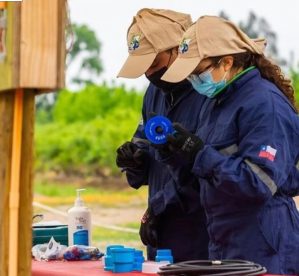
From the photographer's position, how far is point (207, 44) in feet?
13.4

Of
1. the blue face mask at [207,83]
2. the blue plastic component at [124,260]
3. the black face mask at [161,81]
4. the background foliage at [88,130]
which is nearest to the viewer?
the blue plastic component at [124,260]

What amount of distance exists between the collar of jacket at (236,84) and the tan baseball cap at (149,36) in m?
0.47

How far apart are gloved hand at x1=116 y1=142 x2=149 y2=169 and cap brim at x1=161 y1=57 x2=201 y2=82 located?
0.57 m

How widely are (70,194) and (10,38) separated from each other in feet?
48.9

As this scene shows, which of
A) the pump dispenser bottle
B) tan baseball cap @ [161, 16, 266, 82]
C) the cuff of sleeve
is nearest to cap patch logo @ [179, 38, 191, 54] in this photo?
tan baseball cap @ [161, 16, 266, 82]

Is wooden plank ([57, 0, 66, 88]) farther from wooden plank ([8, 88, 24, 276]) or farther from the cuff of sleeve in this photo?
the cuff of sleeve

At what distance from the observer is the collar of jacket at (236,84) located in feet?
13.5

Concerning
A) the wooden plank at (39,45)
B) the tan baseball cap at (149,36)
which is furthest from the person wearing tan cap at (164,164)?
the wooden plank at (39,45)

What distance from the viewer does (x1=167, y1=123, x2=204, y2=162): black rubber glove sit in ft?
12.8

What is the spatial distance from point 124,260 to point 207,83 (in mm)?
736

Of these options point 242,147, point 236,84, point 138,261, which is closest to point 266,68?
point 236,84

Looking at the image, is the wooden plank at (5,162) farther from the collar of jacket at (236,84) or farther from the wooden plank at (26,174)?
the collar of jacket at (236,84)

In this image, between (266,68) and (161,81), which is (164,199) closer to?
(161,81)

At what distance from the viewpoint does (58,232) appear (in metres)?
4.83
